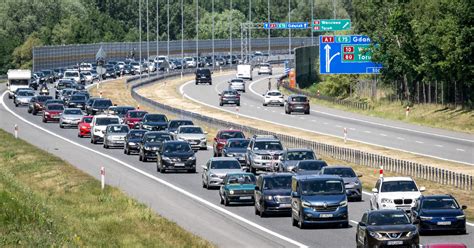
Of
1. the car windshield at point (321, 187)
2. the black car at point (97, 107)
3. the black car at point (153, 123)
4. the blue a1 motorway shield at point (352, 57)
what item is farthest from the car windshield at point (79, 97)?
the car windshield at point (321, 187)

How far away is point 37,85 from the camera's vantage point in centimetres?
14125

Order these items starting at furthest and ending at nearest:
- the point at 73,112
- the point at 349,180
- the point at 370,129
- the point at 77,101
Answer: the point at 77,101
the point at 370,129
the point at 73,112
the point at 349,180

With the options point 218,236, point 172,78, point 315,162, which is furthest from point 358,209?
point 172,78

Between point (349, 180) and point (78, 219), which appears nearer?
point (78, 219)

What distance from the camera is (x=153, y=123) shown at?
80.2 m

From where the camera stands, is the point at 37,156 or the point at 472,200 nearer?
the point at 472,200

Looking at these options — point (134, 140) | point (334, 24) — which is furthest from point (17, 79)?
point (134, 140)

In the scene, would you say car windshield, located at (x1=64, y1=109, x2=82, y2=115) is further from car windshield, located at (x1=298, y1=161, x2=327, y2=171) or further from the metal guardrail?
car windshield, located at (x1=298, y1=161, x2=327, y2=171)

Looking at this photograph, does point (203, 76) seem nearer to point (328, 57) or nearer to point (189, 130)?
point (328, 57)

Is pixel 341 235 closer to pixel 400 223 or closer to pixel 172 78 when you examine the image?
pixel 400 223

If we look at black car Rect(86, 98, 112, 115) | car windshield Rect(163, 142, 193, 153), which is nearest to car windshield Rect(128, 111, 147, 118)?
black car Rect(86, 98, 112, 115)

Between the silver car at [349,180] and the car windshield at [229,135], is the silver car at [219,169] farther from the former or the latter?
the car windshield at [229,135]

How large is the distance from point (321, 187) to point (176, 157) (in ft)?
65.6

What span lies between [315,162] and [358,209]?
5508 mm
